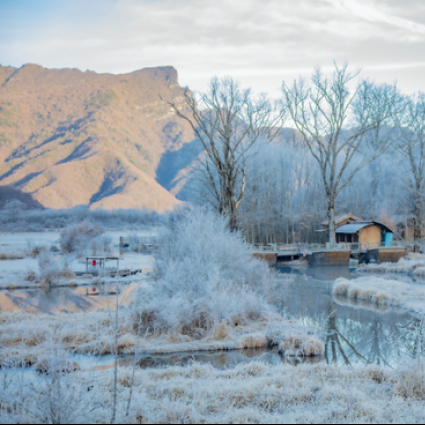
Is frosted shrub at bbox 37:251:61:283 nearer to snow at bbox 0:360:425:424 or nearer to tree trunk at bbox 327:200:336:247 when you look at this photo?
snow at bbox 0:360:425:424

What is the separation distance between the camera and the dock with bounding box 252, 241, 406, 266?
27938 mm

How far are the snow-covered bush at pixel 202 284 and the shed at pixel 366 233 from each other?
1959 cm

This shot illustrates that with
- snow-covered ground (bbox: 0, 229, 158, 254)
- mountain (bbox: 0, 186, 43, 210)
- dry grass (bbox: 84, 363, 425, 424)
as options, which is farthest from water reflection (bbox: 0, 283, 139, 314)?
mountain (bbox: 0, 186, 43, 210)

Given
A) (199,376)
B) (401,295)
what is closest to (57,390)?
(199,376)

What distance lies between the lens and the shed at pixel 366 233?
3196 centimetres

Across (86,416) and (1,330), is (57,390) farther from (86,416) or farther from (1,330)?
(1,330)

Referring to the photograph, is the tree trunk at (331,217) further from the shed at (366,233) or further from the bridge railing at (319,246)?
the shed at (366,233)

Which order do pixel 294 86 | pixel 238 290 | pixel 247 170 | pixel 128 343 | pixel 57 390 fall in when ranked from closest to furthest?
pixel 57 390 < pixel 128 343 < pixel 238 290 < pixel 294 86 < pixel 247 170

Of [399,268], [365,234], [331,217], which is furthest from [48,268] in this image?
[365,234]

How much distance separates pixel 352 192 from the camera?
4384 cm

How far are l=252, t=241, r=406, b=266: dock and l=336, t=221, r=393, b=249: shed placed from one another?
0.58m

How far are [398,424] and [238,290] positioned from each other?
325 inches

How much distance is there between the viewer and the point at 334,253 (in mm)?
27875

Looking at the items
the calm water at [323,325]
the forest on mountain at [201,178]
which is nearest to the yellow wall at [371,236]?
the forest on mountain at [201,178]
